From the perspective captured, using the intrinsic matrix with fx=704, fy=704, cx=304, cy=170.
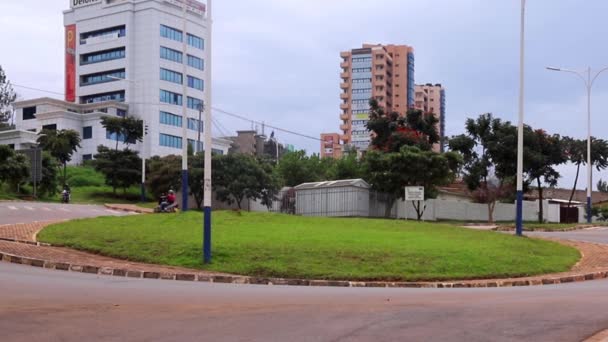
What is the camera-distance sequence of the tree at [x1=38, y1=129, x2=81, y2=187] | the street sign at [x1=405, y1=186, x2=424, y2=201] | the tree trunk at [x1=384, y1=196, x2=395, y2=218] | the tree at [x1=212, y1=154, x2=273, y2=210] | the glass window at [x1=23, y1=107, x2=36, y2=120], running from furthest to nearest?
the glass window at [x1=23, y1=107, x2=36, y2=120] < the tree at [x1=38, y1=129, x2=81, y2=187] < the tree trunk at [x1=384, y1=196, x2=395, y2=218] < the tree at [x1=212, y1=154, x2=273, y2=210] < the street sign at [x1=405, y1=186, x2=424, y2=201]

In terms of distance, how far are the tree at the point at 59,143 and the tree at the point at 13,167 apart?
35.0 feet

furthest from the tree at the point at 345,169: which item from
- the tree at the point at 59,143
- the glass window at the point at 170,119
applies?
the glass window at the point at 170,119

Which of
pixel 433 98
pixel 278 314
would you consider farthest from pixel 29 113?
pixel 433 98

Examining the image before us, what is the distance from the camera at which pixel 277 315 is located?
30.0ft

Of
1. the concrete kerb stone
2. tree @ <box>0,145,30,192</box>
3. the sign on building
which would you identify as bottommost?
the concrete kerb stone

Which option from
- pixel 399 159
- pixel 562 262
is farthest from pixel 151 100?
pixel 562 262

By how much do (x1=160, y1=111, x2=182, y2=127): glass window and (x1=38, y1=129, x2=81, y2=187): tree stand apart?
2151 centimetres

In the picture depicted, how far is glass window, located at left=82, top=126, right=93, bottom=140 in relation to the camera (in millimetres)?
78844

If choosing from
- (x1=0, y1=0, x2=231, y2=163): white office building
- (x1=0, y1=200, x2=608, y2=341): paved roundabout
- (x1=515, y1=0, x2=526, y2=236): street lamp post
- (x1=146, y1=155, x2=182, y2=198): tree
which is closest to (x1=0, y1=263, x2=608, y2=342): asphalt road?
(x1=0, y1=200, x2=608, y2=341): paved roundabout

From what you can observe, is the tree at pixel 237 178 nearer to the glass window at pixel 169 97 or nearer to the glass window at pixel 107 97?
the glass window at pixel 169 97

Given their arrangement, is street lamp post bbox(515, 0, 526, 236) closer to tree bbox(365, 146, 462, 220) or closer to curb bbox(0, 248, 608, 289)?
curb bbox(0, 248, 608, 289)

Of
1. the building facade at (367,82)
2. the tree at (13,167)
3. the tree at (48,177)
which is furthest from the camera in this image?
the building facade at (367,82)

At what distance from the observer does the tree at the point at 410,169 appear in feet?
141

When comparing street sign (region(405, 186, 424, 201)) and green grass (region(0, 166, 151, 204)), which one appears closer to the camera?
street sign (region(405, 186, 424, 201))
